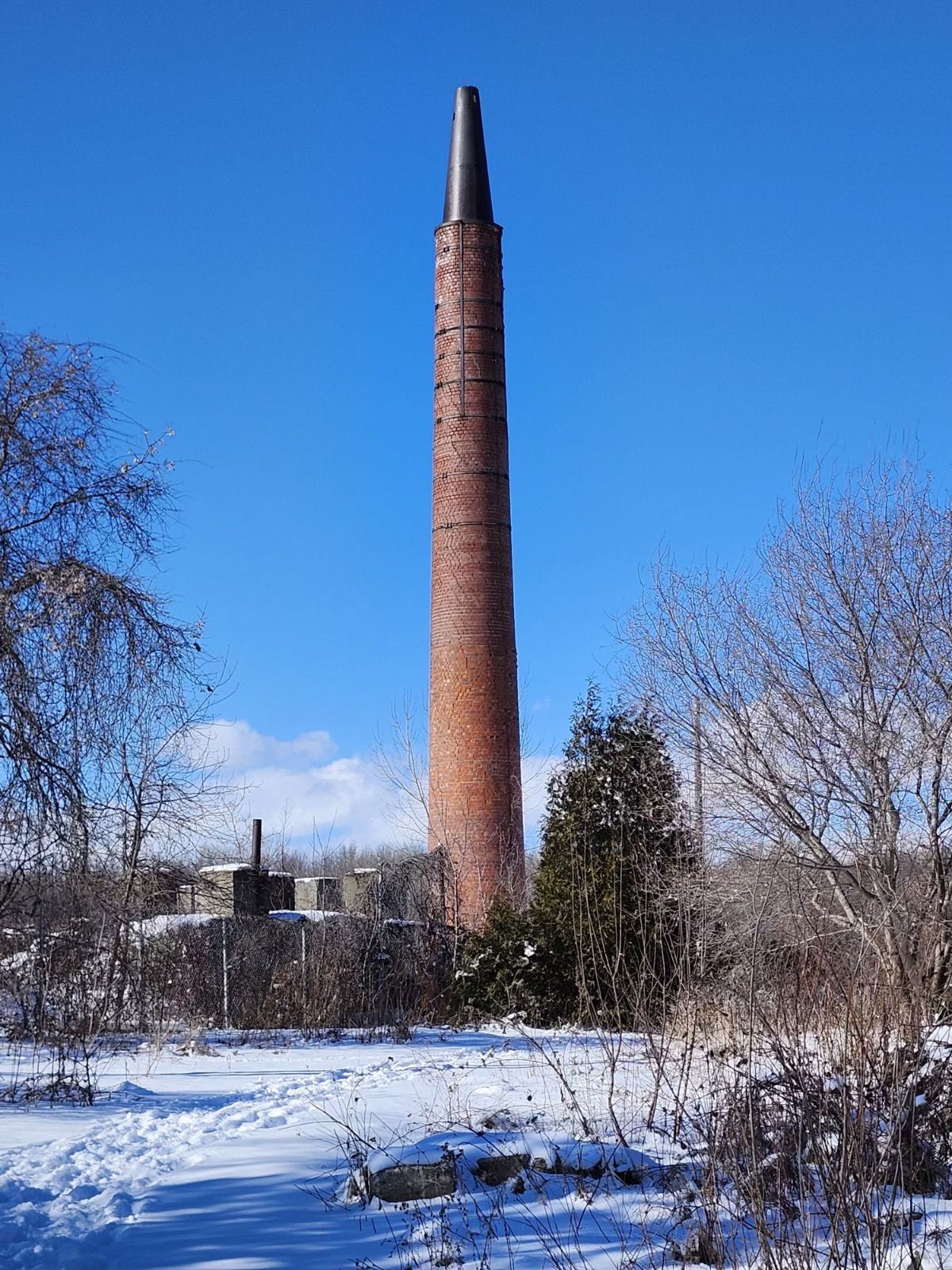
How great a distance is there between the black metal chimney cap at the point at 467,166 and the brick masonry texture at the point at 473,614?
0.76m

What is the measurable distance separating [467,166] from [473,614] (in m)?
8.30

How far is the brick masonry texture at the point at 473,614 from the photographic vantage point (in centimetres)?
2194

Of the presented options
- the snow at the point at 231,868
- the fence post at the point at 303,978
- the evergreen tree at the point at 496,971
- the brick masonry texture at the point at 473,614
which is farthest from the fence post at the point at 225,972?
the brick masonry texture at the point at 473,614

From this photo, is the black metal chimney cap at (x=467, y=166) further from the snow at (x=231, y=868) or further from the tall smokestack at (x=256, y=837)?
the tall smokestack at (x=256, y=837)

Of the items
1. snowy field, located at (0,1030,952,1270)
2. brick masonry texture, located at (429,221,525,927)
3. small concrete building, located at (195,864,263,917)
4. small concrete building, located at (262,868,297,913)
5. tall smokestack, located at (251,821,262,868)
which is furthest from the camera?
tall smokestack, located at (251,821,262,868)

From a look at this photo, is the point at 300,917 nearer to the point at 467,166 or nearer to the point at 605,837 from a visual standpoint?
the point at 605,837

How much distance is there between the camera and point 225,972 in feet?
49.9

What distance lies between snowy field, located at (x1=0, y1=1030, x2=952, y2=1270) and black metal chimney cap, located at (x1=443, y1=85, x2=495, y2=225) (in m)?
18.4

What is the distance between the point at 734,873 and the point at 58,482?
986 centimetres

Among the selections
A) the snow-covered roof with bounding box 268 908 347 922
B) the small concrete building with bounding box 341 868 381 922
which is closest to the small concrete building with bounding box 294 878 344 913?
the small concrete building with bounding box 341 868 381 922

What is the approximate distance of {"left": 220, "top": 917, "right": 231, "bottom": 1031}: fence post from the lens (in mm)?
15156

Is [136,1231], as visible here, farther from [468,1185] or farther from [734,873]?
[734,873]

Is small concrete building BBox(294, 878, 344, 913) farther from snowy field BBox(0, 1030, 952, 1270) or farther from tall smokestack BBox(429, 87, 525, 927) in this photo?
snowy field BBox(0, 1030, 952, 1270)

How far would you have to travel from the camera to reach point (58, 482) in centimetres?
879
